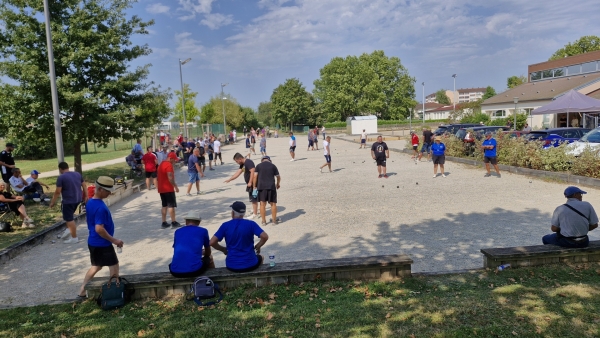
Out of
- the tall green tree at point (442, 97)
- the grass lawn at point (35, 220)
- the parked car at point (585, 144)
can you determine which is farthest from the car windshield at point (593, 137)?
the tall green tree at point (442, 97)

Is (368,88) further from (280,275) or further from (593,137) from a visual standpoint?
(280,275)

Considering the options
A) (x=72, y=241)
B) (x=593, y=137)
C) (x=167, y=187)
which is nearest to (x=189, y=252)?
(x=167, y=187)

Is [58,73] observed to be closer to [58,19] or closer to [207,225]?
[58,19]

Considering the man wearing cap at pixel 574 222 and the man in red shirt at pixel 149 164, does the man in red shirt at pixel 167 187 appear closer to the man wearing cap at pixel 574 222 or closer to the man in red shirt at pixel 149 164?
the man in red shirt at pixel 149 164

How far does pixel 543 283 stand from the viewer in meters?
5.13

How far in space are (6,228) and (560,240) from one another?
1055 cm

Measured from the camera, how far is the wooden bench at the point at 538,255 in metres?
5.68

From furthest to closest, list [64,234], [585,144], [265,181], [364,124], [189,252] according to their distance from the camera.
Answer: [364,124], [585,144], [265,181], [64,234], [189,252]

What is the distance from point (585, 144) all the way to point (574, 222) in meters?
11.4

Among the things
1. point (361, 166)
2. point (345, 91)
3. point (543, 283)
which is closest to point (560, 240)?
point (543, 283)

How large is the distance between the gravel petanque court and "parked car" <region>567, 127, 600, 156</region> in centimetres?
211

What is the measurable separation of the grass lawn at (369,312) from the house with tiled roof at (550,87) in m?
35.2

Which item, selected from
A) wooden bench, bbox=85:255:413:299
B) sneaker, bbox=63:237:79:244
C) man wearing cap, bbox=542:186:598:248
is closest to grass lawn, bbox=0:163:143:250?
sneaker, bbox=63:237:79:244

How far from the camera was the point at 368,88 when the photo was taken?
70.6m
